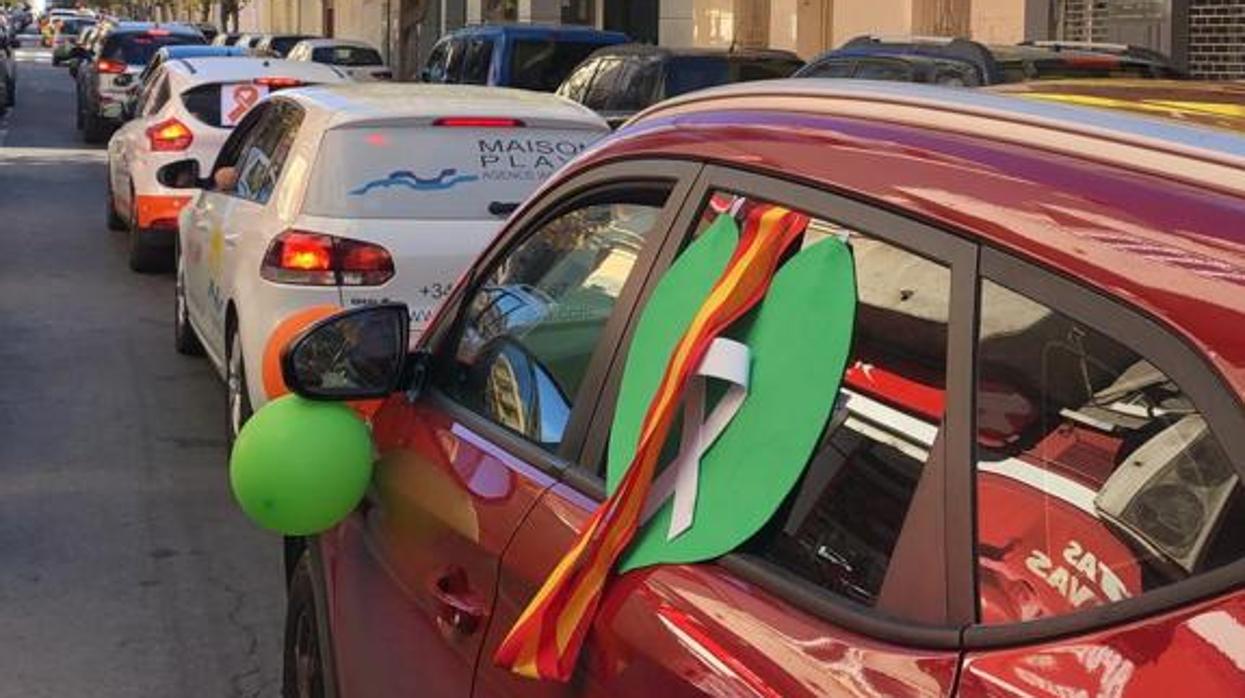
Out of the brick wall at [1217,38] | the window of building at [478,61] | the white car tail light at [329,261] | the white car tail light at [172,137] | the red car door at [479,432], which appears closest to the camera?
the red car door at [479,432]

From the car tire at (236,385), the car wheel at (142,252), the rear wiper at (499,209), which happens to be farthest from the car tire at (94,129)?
the rear wiper at (499,209)

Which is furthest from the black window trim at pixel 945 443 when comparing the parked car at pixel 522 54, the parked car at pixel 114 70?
the parked car at pixel 114 70

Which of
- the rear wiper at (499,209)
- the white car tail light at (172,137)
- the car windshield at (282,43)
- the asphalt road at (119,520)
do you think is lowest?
the asphalt road at (119,520)

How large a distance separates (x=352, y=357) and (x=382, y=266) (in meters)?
2.98

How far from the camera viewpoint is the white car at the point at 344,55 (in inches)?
943

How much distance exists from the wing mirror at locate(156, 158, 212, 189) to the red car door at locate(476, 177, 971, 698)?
6.51m

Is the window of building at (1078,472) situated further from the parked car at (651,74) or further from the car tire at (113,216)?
the car tire at (113,216)

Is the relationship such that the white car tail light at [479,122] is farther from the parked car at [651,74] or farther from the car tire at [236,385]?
the parked car at [651,74]

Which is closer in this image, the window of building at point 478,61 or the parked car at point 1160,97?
the parked car at point 1160,97

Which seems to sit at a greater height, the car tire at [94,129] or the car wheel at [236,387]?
the car tire at [94,129]

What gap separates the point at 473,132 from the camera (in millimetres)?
6336

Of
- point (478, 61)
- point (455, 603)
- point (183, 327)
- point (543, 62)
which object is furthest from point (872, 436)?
point (478, 61)

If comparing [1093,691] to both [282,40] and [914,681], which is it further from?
[282,40]

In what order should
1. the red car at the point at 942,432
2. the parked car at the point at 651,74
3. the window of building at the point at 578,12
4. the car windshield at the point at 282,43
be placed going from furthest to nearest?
the window of building at the point at 578,12, the car windshield at the point at 282,43, the parked car at the point at 651,74, the red car at the point at 942,432
